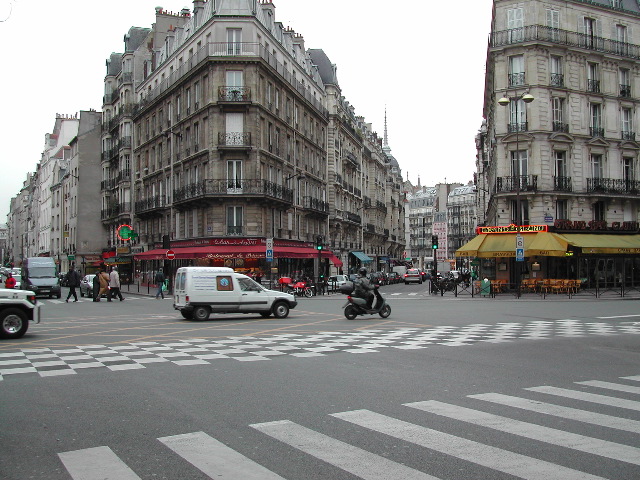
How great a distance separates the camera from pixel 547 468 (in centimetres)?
467

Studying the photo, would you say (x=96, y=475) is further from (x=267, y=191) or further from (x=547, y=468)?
(x=267, y=191)

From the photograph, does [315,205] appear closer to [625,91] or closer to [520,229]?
[520,229]

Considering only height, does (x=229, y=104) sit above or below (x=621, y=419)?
above

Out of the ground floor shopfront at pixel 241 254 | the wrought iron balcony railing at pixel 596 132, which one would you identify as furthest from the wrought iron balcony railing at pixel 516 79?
the ground floor shopfront at pixel 241 254

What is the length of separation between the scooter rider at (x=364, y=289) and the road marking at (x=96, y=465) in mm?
13973

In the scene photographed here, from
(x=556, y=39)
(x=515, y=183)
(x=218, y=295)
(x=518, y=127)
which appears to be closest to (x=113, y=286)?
(x=218, y=295)

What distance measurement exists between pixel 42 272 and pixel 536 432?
34.9m

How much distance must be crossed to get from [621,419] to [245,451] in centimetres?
384

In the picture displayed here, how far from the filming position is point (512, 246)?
3434cm

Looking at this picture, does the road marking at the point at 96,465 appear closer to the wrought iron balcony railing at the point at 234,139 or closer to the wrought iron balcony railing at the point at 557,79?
the wrought iron balcony railing at the point at 234,139

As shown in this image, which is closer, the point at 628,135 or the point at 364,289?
the point at 364,289

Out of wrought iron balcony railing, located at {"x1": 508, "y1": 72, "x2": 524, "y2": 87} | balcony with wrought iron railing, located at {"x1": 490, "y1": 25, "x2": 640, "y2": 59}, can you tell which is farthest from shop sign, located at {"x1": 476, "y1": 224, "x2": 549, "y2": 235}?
balcony with wrought iron railing, located at {"x1": 490, "y1": 25, "x2": 640, "y2": 59}

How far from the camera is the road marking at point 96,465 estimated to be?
180 inches

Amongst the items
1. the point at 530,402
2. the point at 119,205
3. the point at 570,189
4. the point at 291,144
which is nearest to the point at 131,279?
the point at 119,205
